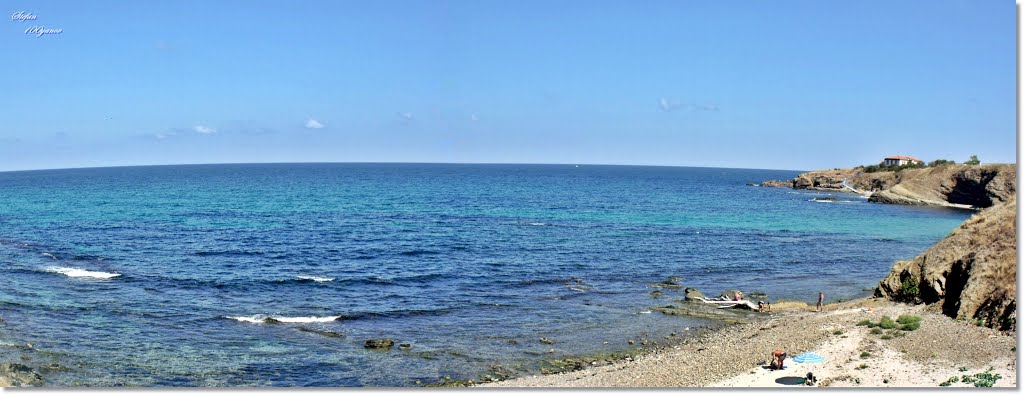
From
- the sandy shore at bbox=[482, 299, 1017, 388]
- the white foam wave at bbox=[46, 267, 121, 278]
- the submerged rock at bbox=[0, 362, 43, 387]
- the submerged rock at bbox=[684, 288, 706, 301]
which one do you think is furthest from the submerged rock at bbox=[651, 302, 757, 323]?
the white foam wave at bbox=[46, 267, 121, 278]

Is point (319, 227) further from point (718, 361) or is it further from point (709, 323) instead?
point (718, 361)

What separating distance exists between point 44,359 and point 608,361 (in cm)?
2442

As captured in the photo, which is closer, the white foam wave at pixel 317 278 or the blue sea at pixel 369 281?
the blue sea at pixel 369 281

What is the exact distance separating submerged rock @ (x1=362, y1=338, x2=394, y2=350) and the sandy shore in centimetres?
757

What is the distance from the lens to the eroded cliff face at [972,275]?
Result: 30297 mm

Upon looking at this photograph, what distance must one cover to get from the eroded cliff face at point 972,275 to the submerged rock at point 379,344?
25.1 m

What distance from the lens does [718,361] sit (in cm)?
3128

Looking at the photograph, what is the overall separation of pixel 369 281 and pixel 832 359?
1197 inches

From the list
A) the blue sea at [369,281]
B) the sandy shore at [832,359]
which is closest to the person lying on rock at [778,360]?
the sandy shore at [832,359]

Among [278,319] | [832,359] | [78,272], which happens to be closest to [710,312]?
[832,359]

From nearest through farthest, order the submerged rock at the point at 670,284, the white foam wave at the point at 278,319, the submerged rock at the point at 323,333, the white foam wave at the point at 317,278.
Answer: the submerged rock at the point at 323,333 → the white foam wave at the point at 278,319 → the white foam wave at the point at 317,278 → the submerged rock at the point at 670,284

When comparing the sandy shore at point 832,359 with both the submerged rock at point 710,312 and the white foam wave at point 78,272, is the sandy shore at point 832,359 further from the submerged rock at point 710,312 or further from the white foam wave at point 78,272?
the white foam wave at point 78,272

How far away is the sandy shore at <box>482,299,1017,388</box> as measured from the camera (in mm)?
25844

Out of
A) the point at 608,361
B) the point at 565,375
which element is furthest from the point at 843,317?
the point at 565,375
